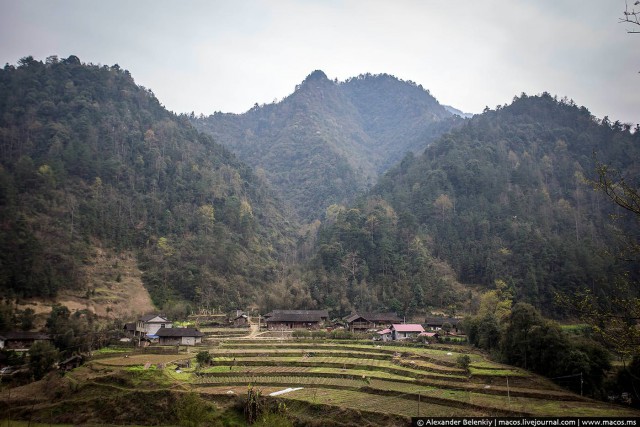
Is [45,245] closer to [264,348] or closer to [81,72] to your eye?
[264,348]

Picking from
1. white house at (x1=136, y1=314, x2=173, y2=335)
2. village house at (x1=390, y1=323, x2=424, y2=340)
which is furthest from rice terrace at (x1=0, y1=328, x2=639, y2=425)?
white house at (x1=136, y1=314, x2=173, y2=335)

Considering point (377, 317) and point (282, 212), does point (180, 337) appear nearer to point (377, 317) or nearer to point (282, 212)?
point (377, 317)

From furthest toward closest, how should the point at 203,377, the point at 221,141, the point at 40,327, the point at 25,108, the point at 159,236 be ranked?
the point at 221,141 < the point at 25,108 < the point at 159,236 < the point at 40,327 < the point at 203,377

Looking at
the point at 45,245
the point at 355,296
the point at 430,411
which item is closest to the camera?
the point at 430,411

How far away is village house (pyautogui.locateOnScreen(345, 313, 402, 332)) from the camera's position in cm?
5744

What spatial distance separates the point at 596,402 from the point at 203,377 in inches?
1140

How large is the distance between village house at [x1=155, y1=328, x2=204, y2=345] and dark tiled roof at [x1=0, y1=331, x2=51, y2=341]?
1164cm

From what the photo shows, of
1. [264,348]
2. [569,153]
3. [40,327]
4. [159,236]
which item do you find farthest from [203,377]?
[569,153]

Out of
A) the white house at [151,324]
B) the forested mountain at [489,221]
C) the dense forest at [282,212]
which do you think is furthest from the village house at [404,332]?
the white house at [151,324]

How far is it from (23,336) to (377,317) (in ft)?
140

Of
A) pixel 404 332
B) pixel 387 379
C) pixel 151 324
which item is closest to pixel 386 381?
pixel 387 379

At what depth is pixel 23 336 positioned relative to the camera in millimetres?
44406

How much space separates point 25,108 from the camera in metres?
94.4

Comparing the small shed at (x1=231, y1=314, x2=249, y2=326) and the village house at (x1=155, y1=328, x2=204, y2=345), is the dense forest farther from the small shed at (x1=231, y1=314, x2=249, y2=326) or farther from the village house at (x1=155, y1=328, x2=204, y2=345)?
the village house at (x1=155, y1=328, x2=204, y2=345)
